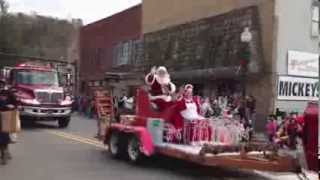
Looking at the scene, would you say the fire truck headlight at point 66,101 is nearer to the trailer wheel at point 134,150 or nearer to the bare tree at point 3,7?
the trailer wheel at point 134,150

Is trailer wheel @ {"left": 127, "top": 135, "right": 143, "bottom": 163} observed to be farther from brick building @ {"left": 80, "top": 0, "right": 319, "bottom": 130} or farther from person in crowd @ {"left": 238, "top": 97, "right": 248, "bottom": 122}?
person in crowd @ {"left": 238, "top": 97, "right": 248, "bottom": 122}

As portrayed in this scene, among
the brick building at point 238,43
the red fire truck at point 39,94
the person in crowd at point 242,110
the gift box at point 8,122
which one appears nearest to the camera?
the gift box at point 8,122

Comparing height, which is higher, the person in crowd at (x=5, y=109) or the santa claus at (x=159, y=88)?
the santa claus at (x=159, y=88)

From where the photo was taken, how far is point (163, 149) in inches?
525

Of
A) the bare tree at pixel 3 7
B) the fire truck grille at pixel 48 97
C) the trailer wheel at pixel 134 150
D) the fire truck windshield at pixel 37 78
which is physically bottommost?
the trailer wheel at pixel 134 150

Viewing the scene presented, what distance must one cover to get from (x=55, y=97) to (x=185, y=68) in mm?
8747

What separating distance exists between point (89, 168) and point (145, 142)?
4.30 ft

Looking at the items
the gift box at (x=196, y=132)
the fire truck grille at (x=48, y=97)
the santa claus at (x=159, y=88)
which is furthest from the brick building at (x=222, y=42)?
the gift box at (x=196, y=132)

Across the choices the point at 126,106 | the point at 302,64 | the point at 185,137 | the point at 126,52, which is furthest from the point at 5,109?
the point at 126,52

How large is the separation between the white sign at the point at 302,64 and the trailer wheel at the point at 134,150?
14.3 meters

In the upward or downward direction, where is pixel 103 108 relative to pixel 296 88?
downward

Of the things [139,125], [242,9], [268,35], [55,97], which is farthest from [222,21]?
[139,125]

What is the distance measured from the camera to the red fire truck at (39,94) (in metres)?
25.7

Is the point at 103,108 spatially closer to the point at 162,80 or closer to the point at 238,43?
the point at 162,80
